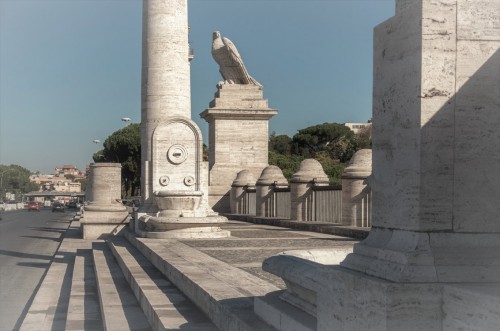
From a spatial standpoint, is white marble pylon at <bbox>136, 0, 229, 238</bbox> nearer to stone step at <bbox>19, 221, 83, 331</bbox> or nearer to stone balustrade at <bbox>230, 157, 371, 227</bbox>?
stone step at <bbox>19, 221, 83, 331</bbox>

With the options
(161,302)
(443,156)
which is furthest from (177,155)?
(443,156)

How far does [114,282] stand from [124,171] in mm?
59123

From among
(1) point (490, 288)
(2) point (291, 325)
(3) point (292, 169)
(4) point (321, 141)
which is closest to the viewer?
(1) point (490, 288)

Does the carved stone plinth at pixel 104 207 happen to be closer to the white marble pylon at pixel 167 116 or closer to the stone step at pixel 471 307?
the white marble pylon at pixel 167 116

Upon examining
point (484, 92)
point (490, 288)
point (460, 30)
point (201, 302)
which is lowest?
point (201, 302)

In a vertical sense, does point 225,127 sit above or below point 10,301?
above

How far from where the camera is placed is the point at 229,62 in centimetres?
3020

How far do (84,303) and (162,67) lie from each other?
933 cm

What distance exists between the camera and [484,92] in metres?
3.45

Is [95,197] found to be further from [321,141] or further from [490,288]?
[321,141]

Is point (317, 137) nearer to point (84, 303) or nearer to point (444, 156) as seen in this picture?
point (84, 303)

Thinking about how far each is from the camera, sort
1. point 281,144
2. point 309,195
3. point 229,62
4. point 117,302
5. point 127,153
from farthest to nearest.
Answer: point 281,144, point 127,153, point 229,62, point 309,195, point 117,302

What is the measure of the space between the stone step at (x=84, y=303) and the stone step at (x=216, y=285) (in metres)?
1.03

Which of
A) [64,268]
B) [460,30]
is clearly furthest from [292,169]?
[460,30]
